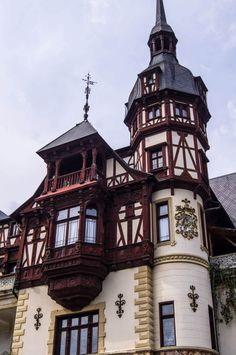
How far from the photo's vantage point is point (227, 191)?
3206 centimetres

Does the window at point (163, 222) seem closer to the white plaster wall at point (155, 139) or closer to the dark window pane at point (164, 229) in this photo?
the dark window pane at point (164, 229)

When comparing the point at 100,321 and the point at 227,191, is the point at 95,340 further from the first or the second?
the point at 227,191

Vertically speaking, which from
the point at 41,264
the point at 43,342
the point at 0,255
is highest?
the point at 0,255

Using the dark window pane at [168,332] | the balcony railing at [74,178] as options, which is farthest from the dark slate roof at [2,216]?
the dark window pane at [168,332]

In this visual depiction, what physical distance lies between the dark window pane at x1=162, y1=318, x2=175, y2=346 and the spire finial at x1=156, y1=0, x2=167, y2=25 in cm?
2199

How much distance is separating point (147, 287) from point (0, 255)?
1270cm

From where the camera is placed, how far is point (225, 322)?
20766 mm

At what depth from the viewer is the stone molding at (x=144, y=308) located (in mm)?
18938

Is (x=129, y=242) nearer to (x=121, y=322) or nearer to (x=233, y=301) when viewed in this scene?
(x=121, y=322)

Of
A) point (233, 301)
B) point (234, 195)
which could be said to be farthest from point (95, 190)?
point (234, 195)

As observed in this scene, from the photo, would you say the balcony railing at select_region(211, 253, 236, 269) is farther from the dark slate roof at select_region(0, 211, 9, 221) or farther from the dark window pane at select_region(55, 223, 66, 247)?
the dark slate roof at select_region(0, 211, 9, 221)

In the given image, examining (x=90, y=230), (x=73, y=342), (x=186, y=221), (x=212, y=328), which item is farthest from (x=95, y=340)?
(x=186, y=221)

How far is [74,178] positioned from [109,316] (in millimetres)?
7203

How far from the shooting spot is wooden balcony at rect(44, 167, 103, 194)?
23.2m
